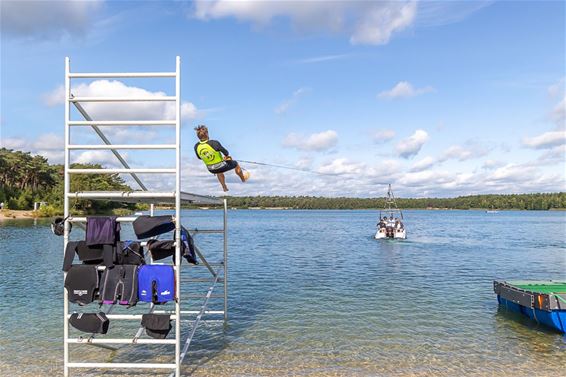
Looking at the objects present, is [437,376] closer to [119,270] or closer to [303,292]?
[119,270]

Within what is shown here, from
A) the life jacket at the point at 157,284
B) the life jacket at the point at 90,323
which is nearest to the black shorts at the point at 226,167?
the life jacket at the point at 157,284

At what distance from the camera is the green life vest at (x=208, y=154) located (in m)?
8.62

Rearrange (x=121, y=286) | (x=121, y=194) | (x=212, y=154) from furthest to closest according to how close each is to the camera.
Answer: (x=212, y=154) < (x=121, y=194) < (x=121, y=286)

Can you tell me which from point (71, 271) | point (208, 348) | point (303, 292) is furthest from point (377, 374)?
point (303, 292)

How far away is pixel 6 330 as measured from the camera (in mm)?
11945

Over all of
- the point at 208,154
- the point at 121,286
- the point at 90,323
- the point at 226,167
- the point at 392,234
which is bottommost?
the point at 392,234

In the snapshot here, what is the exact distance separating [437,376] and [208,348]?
5086 millimetres

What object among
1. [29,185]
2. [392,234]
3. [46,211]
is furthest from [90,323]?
[29,185]

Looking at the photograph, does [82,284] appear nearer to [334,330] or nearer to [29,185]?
[334,330]

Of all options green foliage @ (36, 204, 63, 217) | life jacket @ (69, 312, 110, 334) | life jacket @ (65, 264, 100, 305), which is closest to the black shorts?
Result: life jacket @ (65, 264, 100, 305)

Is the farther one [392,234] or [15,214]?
[15,214]

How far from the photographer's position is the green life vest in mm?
8617

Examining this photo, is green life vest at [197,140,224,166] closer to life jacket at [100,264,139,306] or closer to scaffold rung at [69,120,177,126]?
scaffold rung at [69,120,177,126]

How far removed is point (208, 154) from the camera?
867 centimetres
